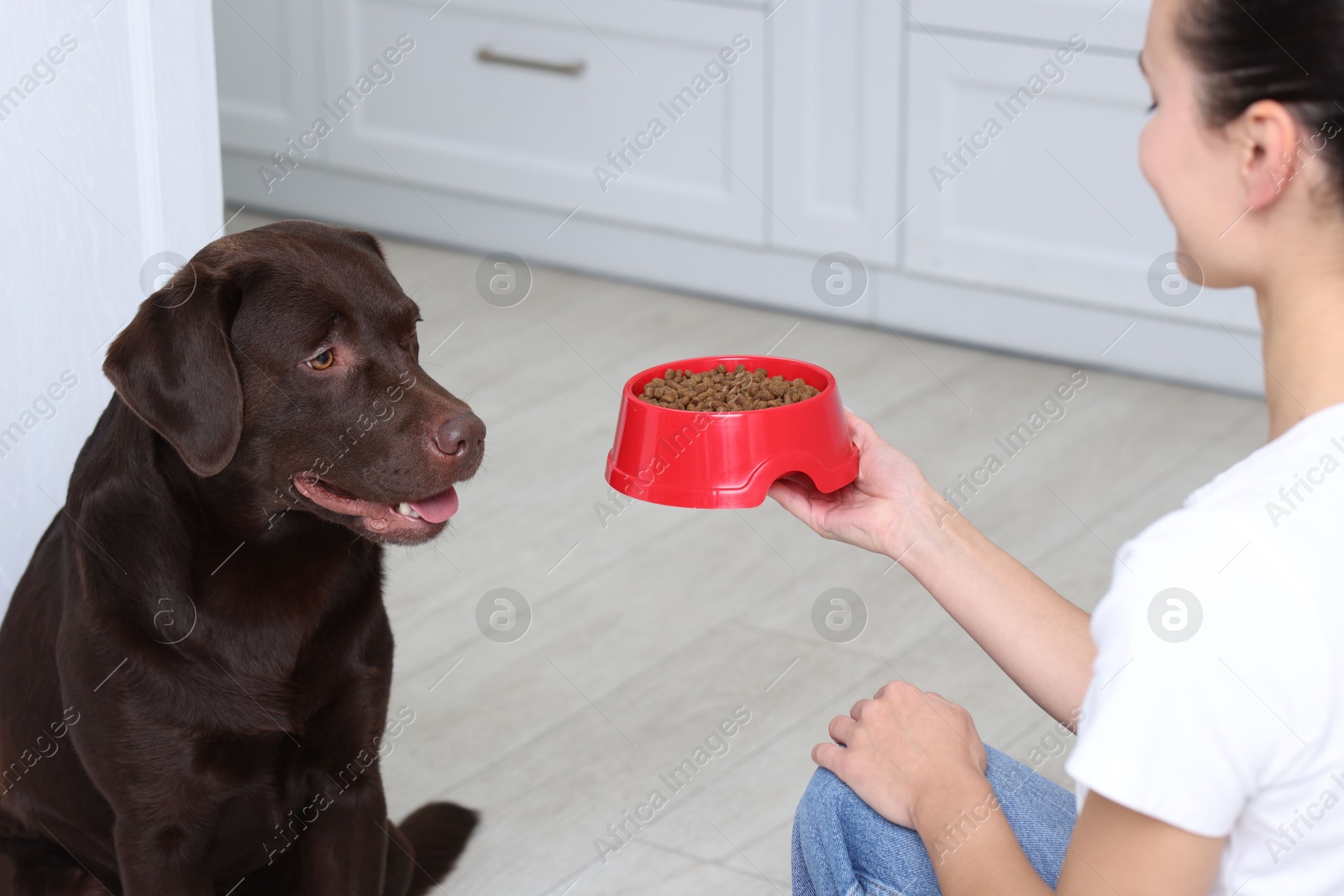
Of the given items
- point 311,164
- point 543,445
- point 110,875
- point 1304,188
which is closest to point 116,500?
point 110,875

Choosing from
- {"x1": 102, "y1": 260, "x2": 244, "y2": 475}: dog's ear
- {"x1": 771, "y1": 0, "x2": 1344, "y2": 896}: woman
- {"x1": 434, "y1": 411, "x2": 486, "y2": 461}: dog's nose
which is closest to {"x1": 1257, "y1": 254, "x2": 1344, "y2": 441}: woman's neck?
{"x1": 771, "y1": 0, "x2": 1344, "y2": 896}: woman

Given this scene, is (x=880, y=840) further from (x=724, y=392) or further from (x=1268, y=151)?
(x=1268, y=151)

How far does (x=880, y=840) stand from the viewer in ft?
3.88

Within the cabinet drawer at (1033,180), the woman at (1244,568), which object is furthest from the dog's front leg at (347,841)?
the cabinet drawer at (1033,180)

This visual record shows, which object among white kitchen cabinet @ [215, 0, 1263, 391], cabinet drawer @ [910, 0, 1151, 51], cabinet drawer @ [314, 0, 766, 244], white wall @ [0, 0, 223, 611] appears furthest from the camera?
cabinet drawer @ [314, 0, 766, 244]

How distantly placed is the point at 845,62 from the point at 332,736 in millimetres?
2262

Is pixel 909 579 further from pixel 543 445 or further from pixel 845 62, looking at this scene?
pixel 845 62

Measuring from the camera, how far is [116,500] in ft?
4.27

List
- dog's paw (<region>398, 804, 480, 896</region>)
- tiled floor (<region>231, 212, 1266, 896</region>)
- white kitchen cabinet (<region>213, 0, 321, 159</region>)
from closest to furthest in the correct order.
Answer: dog's paw (<region>398, 804, 480, 896</region>)
tiled floor (<region>231, 212, 1266, 896</region>)
white kitchen cabinet (<region>213, 0, 321, 159</region>)

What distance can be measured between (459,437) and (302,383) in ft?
0.47

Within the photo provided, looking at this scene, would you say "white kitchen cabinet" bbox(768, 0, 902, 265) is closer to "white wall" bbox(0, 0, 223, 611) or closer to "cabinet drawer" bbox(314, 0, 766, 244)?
"cabinet drawer" bbox(314, 0, 766, 244)

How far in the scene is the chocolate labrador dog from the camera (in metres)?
1.28

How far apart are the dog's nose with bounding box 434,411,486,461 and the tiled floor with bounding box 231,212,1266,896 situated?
0.72m

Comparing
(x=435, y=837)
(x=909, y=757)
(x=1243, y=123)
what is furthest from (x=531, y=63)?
(x=1243, y=123)
